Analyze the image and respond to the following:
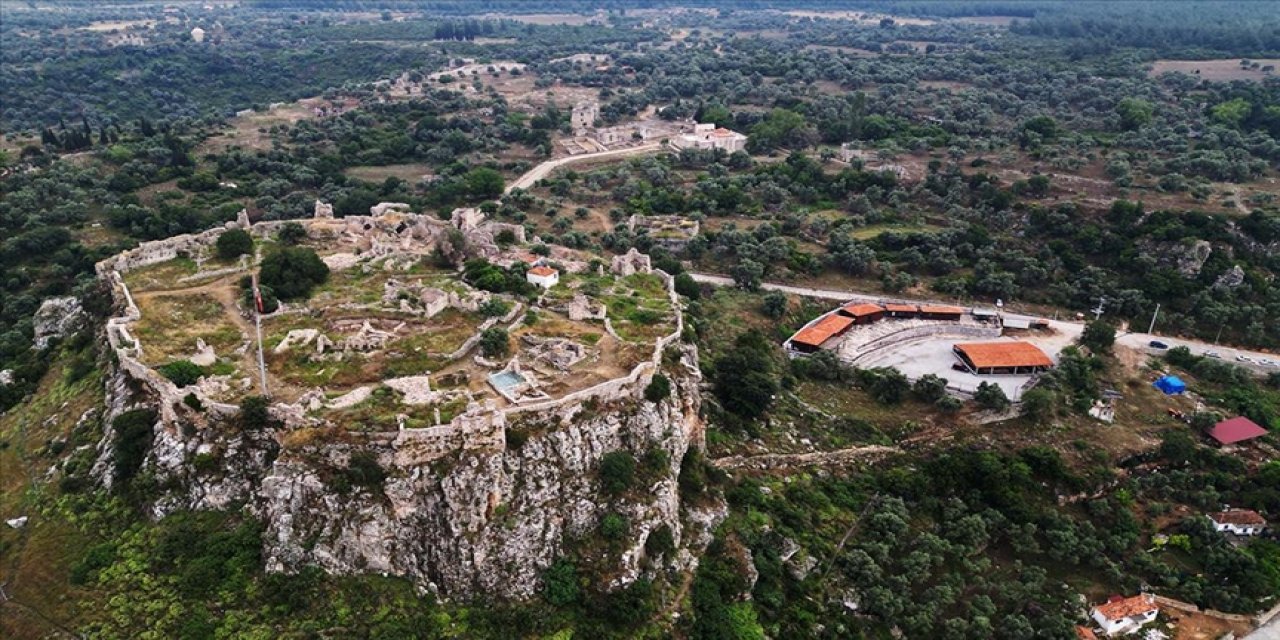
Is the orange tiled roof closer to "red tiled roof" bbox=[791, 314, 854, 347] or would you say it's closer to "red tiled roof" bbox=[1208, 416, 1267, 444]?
"red tiled roof" bbox=[791, 314, 854, 347]

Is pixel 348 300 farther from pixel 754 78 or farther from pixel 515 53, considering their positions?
pixel 515 53

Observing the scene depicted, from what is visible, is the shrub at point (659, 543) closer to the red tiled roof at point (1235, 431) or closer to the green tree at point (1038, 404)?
the green tree at point (1038, 404)

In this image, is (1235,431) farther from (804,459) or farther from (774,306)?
(774,306)

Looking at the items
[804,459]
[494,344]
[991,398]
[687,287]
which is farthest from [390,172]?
[991,398]

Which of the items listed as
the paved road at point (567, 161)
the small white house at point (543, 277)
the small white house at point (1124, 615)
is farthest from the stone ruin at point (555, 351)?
the paved road at point (567, 161)

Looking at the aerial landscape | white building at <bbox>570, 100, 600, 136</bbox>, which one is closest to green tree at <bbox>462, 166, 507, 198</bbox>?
the aerial landscape

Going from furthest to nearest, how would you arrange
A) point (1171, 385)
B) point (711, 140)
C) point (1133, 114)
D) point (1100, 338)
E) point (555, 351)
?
point (711, 140), point (1133, 114), point (1100, 338), point (1171, 385), point (555, 351)
